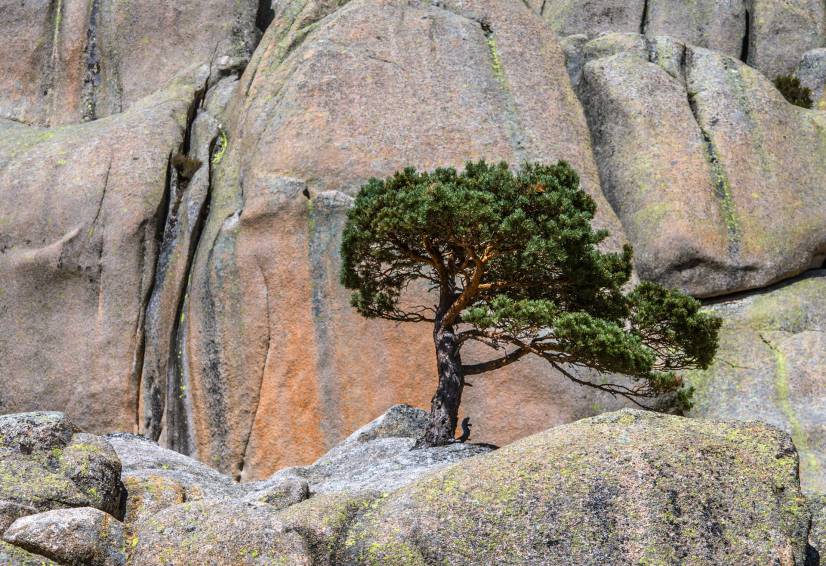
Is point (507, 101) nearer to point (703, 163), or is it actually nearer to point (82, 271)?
point (703, 163)

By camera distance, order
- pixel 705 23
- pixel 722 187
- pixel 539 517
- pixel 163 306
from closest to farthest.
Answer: pixel 539 517 → pixel 163 306 → pixel 722 187 → pixel 705 23

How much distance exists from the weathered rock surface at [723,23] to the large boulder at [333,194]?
576 cm

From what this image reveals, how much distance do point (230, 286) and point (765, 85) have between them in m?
17.1

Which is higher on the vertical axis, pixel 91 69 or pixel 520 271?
pixel 91 69

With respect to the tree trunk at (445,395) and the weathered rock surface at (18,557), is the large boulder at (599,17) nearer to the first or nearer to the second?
the tree trunk at (445,395)

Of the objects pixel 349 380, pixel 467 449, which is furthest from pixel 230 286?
pixel 467 449

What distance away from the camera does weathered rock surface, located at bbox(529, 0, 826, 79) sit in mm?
34906

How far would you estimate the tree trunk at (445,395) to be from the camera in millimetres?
19047

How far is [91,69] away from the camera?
35.0 meters

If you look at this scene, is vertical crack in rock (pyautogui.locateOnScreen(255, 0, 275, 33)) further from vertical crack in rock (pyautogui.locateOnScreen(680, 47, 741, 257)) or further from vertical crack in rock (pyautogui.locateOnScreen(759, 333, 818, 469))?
vertical crack in rock (pyautogui.locateOnScreen(759, 333, 818, 469))

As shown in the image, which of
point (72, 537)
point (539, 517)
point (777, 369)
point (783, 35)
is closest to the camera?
point (72, 537)

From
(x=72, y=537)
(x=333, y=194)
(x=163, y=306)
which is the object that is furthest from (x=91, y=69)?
(x=72, y=537)

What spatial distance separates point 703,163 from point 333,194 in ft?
34.5

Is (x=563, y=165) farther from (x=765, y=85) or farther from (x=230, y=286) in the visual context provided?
(x=765, y=85)
